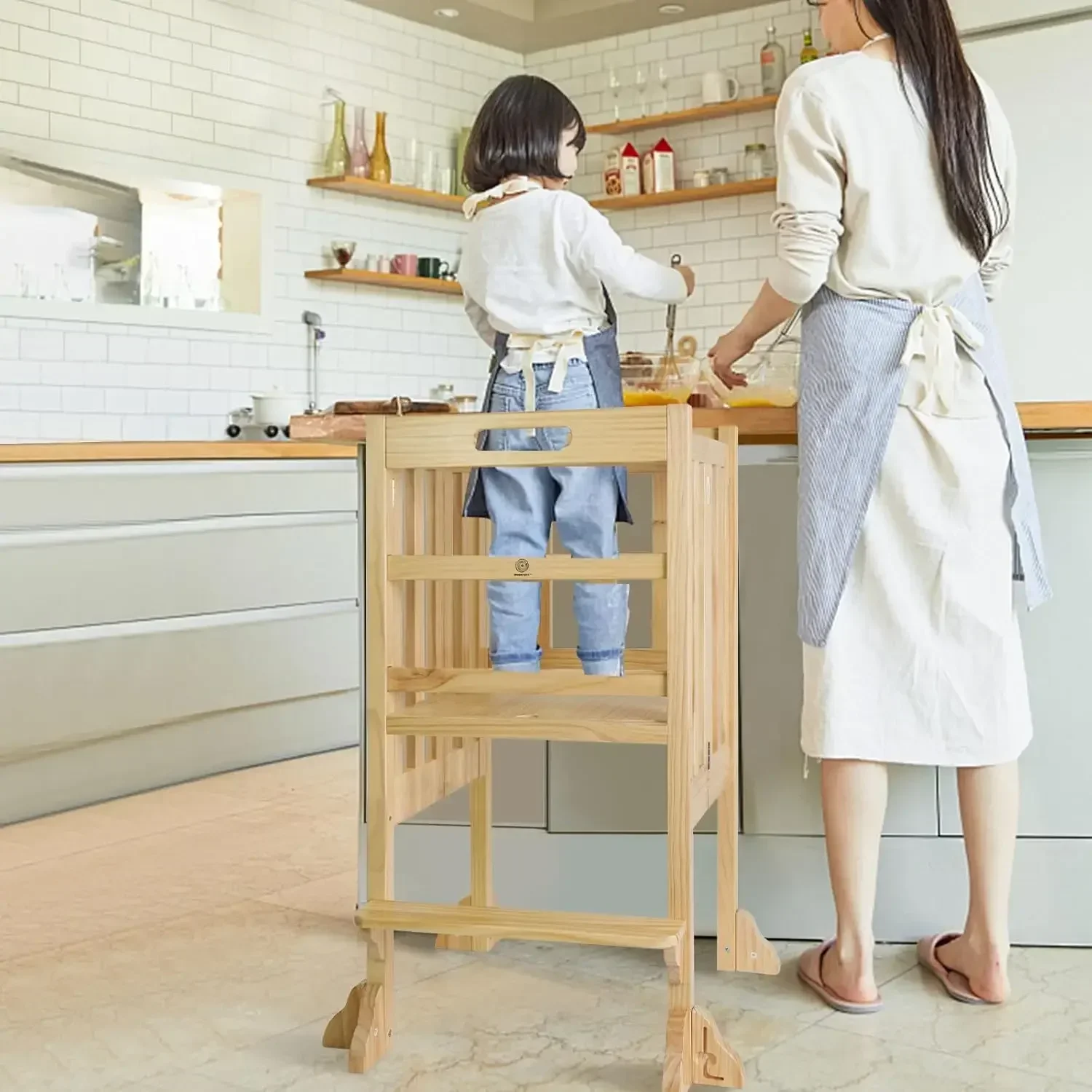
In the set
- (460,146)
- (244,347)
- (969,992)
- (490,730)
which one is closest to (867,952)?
(969,992)

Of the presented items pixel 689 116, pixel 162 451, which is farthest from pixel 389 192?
pixel 162 451

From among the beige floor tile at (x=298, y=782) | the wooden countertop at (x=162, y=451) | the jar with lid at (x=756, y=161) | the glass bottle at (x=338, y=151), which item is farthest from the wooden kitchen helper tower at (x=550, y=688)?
the jar with lid at (x=756, y=161)

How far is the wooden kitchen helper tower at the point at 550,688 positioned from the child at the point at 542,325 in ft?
0.48

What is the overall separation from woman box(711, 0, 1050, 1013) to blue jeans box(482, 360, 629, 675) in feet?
1.11

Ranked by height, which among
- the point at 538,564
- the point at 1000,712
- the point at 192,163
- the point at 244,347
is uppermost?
the point at 192,163

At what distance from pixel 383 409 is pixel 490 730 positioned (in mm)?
698

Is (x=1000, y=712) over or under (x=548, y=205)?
under

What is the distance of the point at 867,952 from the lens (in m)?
2.32

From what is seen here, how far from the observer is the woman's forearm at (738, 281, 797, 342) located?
2311 millimetres

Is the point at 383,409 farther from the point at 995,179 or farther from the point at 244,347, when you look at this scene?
the point at 244,347

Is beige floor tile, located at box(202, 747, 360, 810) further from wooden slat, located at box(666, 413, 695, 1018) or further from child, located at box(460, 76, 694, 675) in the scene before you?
wooden slat, located at box(666, 413, 695, 1018)

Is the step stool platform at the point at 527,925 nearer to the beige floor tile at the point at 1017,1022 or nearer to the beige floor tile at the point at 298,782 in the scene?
the beige floor tile at the point at 1017,1022

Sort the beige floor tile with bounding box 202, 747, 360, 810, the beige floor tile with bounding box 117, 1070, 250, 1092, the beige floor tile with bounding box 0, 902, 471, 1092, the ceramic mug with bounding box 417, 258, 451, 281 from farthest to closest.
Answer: the ceramic mug with bounding box 417, 258, 451, 281, the beige floor tile with bounding box 202, 747, 360, 810, the beige floor tile with bounding box 0, 902, 471, 1092, the beige floor tile with bounding box 117, 1070, 250, 1092

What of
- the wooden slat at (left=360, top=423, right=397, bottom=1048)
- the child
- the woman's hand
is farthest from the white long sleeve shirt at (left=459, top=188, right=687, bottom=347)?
the wooden slat at (left=360, top=423, right=397, bottom=1048)
